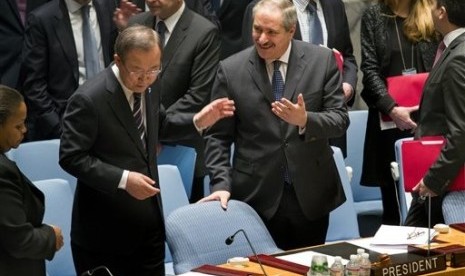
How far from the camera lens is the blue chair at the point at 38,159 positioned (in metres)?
6.10

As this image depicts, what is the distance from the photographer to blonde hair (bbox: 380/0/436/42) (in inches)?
271

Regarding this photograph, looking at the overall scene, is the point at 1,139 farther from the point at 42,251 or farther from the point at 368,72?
the point at 368,72

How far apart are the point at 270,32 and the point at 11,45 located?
2.27 meters

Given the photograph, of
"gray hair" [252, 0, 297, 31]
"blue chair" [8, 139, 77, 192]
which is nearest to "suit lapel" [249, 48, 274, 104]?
"gray hair" [252, 0, 297, 31]

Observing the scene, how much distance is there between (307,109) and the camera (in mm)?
5496

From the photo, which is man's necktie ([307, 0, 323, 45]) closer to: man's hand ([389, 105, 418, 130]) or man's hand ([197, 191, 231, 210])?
man's hand ([389, 105, 418, 130])

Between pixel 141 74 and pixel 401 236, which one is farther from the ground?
pixel 141 74

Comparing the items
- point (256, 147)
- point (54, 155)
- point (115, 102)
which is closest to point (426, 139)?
point (256, 147)

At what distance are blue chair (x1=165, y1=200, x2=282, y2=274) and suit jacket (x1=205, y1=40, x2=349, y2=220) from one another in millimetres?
168

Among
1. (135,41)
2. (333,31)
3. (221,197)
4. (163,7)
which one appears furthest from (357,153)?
(135,41)

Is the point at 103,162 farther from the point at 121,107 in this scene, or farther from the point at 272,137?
the point at 272,137

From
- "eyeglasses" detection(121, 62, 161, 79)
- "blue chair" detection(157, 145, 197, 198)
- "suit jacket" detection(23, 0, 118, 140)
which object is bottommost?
"blue chair" detection(157, 145, 197, 198)

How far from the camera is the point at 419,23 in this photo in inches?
271

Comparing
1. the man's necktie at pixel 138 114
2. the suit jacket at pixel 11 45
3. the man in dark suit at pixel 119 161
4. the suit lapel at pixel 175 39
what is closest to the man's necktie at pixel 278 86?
the man in dark suit at pixel 119 161
